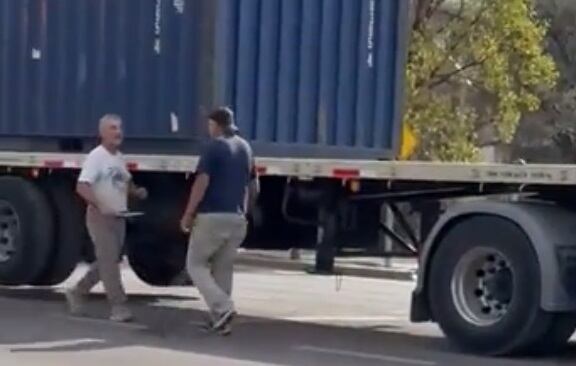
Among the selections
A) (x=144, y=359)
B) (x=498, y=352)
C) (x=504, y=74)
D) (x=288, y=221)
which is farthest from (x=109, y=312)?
(x=504, y=74)

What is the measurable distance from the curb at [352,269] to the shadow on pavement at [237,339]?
5.21m

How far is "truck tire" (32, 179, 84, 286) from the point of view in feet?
53.7

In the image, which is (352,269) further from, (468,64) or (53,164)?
(468,64)

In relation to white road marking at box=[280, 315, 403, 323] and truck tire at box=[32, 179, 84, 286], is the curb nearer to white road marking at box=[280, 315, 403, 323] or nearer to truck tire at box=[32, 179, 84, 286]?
white road marking at box=[280, 315, 403, 323]

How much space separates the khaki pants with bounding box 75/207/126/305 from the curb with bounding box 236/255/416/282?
5.86m

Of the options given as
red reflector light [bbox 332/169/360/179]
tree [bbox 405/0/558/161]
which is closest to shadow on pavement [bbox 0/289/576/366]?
red reflector light [bbox 332/169/360/179]

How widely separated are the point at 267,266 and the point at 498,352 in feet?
37.3

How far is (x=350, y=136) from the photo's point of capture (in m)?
17.3

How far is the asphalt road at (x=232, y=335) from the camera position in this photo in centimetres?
1206

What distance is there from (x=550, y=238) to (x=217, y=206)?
2.59 meters

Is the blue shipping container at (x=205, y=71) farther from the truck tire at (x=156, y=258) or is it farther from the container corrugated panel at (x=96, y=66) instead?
the truck tire at (x=156, y=258)

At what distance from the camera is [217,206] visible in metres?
13.1

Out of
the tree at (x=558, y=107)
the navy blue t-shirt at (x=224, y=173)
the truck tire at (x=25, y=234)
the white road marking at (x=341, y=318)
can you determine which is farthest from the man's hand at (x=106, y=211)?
the tree at (x=558, y=107)

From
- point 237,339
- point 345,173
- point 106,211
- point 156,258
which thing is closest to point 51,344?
point 237,339
